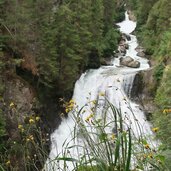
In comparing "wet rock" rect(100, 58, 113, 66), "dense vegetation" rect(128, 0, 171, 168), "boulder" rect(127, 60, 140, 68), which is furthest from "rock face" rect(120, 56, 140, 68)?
"dense vegetation" rect(128, 0, 171, 168)

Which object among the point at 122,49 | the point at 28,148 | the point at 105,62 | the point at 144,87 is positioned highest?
the point at 28,148

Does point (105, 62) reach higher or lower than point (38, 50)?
lower

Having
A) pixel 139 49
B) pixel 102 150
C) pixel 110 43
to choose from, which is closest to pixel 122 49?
pixel 139 49

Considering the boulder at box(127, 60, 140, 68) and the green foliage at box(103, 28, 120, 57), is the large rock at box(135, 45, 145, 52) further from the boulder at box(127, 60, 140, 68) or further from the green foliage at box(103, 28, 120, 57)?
the boulder at box(127, 60, 140, 68)

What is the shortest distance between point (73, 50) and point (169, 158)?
17.6 m

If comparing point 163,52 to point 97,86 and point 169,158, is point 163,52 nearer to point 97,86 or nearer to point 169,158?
point 97,86

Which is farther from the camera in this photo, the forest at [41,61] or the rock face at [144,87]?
the rock face at [144,87]

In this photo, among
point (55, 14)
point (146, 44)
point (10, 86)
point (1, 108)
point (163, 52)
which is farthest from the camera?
point (146, 44)

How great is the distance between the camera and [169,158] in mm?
2395

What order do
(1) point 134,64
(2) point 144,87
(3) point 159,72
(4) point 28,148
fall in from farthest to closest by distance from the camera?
(1) point 134,64 < (2) point 144,87 < (3) point 159,72 < (4) point 28,148

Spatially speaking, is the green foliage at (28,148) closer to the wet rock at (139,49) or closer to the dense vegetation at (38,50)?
the dense vegetation at (38,50)

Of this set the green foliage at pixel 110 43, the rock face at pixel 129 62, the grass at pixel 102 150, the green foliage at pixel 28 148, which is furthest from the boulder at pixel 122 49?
the grass at pixel 102 150

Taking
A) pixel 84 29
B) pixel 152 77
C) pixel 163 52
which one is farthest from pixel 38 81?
pixel 163 52

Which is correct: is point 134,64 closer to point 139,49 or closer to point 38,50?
point 139,49
